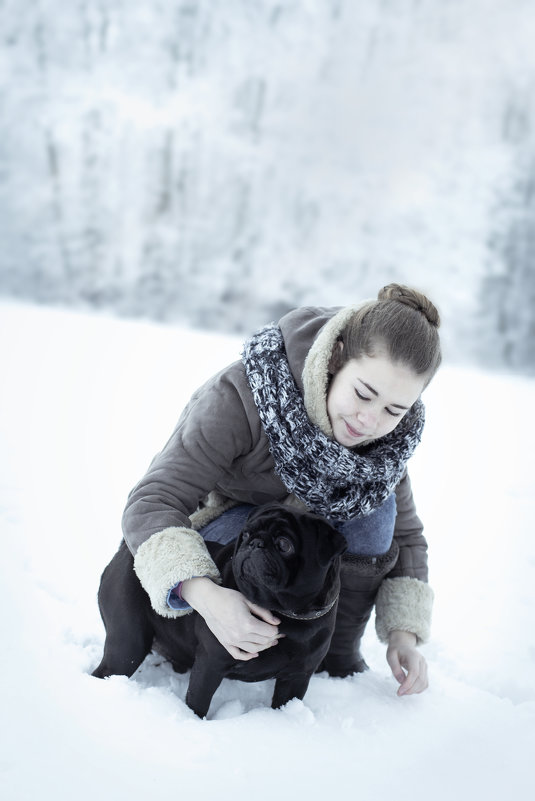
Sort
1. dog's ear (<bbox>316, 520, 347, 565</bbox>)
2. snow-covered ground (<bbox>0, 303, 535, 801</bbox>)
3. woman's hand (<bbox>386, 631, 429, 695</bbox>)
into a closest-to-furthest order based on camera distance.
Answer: snow-covered ground (<bbox>0, 303, 535, 801</bbox>) → dog's ear (<bbox>316, 520, 347, 565</bbox>) → woman's hand (<bbox>386, 631, 429, 695</bbox>)

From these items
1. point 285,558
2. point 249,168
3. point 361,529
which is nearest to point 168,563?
point 285,558

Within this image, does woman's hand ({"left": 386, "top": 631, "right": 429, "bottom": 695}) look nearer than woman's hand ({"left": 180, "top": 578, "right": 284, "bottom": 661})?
No

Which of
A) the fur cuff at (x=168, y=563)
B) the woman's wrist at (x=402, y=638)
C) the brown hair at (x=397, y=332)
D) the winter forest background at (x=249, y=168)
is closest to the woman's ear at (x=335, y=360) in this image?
the brown hair at (x=397, y=332)

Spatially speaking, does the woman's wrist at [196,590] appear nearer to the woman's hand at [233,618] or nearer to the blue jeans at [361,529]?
the woman's hand at [233,618]

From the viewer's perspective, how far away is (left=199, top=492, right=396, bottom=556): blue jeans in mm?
1199

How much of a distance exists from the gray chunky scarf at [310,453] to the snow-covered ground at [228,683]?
1.16ft

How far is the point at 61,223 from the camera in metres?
6.84

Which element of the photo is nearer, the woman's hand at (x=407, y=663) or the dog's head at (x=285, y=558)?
the dog's head at (x=285, y=558)

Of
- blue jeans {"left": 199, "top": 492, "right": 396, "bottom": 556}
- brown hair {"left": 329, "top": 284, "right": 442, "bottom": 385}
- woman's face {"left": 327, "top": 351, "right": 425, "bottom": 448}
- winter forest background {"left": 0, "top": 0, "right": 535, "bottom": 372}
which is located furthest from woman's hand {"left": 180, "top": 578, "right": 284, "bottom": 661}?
winter forest background {"left": 0, "top": 0, "right": 535, "bottom": 372}

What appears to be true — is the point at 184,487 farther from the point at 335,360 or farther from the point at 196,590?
the point at 335,360

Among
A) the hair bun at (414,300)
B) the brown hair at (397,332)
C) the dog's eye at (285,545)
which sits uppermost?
the hair bun at (414,300)

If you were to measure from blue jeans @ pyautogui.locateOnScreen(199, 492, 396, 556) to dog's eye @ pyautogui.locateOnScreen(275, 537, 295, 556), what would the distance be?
24cm

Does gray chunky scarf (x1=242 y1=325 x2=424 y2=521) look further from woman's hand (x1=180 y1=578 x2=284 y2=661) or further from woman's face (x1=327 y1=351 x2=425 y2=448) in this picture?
woman's hand (x1=180 y1=578 x2=284 y2=661)

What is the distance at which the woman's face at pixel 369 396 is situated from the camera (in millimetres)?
1056
